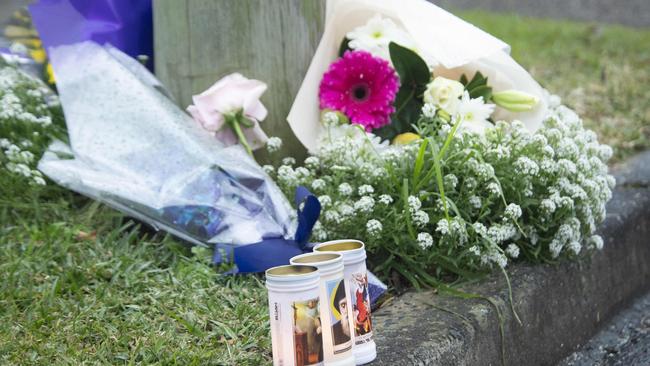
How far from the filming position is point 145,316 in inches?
84.5

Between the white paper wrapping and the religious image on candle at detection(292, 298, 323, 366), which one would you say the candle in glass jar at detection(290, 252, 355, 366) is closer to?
the religious image on candle at detection(292, 298, 323, 366)

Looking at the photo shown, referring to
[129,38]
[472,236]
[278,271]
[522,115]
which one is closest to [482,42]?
[522,115]

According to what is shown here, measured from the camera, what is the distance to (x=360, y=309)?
1894mm

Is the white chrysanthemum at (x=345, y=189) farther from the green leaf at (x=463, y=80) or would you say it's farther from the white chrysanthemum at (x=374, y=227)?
the green leaf at (x=463, y=80)

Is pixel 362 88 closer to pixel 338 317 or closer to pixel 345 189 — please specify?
pixel 345 189

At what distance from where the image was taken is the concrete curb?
2.07m

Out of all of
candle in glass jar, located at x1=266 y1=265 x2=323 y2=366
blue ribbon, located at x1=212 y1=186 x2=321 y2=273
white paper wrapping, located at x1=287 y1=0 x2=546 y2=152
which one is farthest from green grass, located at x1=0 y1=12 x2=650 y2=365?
white paper wrapping, located at x1=287 y1=0 x2=546 y2=152

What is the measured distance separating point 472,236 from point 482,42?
77 cm

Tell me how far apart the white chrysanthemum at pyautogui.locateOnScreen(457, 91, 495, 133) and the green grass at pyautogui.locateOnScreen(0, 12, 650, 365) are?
0.86 meters

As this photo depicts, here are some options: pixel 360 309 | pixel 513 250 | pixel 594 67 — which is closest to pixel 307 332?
pixel 360 309

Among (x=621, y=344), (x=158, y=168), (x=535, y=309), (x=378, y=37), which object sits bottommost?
(x=621, y=344)

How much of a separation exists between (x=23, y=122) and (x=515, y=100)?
1564 millimetres

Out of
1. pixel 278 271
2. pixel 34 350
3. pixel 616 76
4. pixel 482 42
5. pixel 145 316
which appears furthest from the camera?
pixel 616 76

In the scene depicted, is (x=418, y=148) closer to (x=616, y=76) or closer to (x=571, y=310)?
(x=571, y=310)
